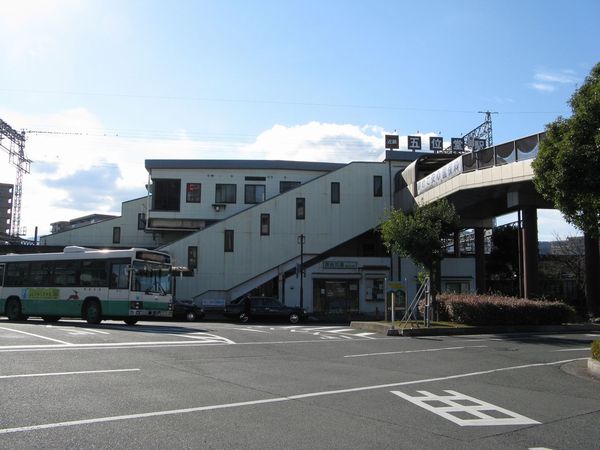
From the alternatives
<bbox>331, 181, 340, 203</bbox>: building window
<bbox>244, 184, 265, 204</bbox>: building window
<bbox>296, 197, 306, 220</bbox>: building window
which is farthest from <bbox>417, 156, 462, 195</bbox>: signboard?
<bbox>244, 184, 265, 204</bbox>: building window

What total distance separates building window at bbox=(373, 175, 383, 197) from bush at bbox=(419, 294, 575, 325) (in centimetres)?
1957

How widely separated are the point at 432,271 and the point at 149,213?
2957cm

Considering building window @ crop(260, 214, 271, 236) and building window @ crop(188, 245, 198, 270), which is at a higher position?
building window @ crop(260, 214, 271, 236)

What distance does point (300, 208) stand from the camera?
137 ft

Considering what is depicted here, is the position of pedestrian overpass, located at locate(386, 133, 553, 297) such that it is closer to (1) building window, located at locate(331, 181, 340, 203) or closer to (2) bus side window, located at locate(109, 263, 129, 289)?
(1) building window, located at locate(331, 181, 340, 203)

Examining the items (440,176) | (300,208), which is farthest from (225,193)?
(440,176)

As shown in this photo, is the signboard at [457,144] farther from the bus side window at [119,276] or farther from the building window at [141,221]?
the bus side window at [119,276]

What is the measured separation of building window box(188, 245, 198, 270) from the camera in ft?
129

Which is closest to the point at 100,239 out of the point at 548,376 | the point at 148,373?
the point at 148,373

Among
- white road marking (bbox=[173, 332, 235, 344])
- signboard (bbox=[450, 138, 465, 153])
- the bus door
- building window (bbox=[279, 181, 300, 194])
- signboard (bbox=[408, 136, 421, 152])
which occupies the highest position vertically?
signboard (bbox=[450, 138, 465, 153])

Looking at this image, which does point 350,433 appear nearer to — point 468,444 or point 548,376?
point 468,444

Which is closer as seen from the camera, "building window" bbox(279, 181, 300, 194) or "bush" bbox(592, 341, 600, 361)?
"bush" bbox(592, 341, 600, 361)

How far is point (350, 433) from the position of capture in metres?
6.19

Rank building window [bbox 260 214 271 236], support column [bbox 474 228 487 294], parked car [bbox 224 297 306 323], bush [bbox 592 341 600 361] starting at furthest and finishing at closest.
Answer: support column [bbox 474 228 487 294] → building window [bbox 260 214 271 236] → parked car [bbox 224 297 306 323] → bush [bbox 592 341 600 361]
